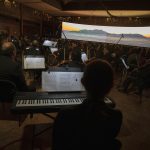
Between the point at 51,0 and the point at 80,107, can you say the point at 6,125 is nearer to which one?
the point at 80,107

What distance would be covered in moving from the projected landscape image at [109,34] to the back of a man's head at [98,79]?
1.27m

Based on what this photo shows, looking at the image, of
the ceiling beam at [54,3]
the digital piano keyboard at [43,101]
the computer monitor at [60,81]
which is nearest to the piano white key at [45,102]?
the digital piano keyboard at [43,101]

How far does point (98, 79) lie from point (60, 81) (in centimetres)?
121

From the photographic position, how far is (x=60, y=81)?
2.54 metres

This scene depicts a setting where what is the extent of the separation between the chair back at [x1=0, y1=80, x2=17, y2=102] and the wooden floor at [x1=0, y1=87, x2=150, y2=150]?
0.66 m

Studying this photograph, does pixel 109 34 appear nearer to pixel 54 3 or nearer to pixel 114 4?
pixel 114 4

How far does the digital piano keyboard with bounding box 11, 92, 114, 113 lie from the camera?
224 centimetres

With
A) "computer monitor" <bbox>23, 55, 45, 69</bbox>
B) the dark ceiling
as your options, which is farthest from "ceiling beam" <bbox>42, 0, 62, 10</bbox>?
"computer monitor" <bbox>23, 55, 45, 69</bbox>

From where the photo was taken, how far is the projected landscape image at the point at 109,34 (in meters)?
2.49

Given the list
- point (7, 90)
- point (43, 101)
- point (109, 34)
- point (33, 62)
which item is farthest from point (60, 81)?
point (33, 62)

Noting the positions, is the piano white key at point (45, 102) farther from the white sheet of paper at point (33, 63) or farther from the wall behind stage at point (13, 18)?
the wall behind stage at point (13, 18)

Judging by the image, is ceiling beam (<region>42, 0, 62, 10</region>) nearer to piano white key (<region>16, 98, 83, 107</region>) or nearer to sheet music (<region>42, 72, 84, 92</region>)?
sheet music (<region>42, 72, 84, 92</region>)

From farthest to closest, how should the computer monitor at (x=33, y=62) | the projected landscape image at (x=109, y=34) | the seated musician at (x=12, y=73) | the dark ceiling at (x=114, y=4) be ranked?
the dark ceiling at (x=114, y=4) → the computer monitor at (x=33, y=62) → the seated musician at (x=12, y=73) → the projected landscape image at (x=109, y=34)

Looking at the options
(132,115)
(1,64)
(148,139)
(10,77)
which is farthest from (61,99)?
(132,115)
